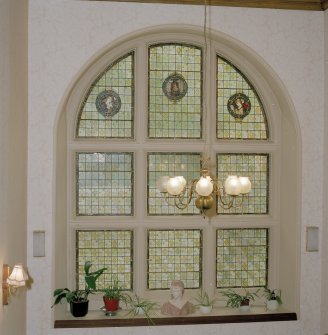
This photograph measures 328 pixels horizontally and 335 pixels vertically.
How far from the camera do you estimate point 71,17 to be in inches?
245

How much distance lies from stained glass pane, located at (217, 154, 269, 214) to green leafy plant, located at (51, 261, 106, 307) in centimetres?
175

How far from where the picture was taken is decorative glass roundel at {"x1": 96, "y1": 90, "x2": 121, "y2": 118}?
6910mm

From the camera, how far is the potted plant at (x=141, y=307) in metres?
6.63

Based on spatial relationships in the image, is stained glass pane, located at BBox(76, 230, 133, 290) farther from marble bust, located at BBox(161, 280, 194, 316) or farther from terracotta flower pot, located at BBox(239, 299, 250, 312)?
terracotta flower pot, located at BBox(239, 299, 250, 312)

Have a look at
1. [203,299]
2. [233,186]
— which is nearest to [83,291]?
[203,299]

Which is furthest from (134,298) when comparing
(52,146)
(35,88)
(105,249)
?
(35,88)

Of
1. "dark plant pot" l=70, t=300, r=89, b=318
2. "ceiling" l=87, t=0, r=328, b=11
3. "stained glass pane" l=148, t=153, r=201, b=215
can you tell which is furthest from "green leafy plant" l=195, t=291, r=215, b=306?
"ceiling" l=87, t=0, r=328, b=11

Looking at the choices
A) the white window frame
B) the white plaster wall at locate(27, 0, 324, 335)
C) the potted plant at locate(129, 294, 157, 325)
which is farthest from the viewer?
the white window frame

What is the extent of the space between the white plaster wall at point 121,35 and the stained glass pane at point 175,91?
66cm

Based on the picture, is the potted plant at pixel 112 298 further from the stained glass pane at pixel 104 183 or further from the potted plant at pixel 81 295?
the stained glass pane at pixel 104 183

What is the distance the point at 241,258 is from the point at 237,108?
1822 millimetres

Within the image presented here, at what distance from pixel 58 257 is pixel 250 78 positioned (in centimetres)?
307

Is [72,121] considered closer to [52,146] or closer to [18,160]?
[52,146]

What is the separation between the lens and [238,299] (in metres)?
6.92
